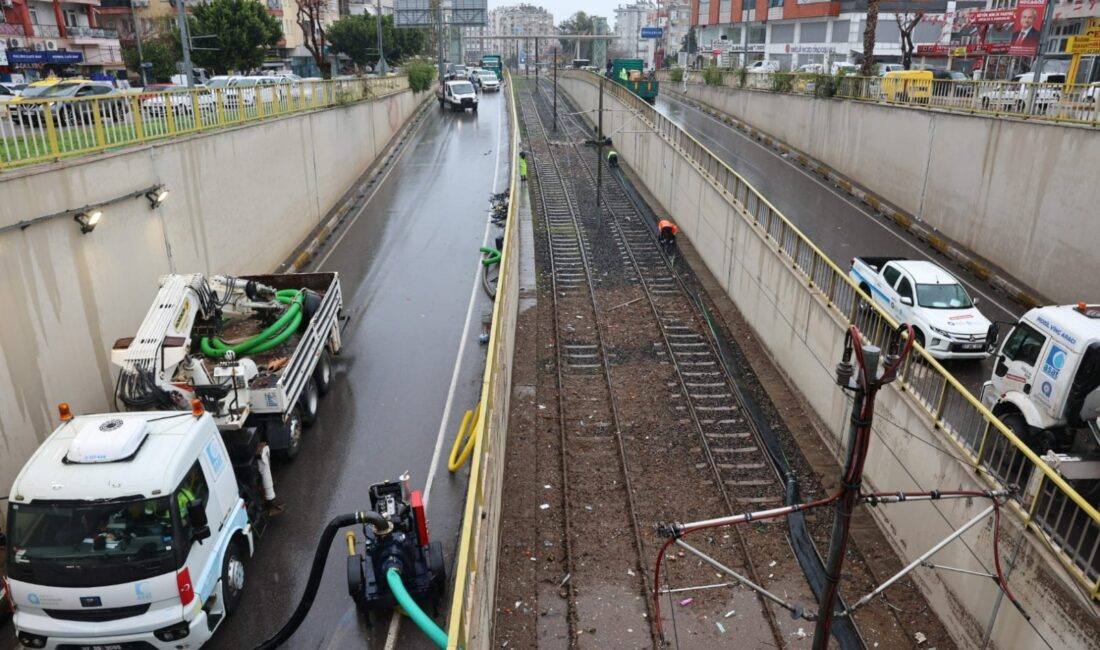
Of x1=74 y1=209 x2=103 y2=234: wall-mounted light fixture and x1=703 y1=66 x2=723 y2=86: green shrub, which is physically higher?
x1=703 y1=66 x2=723 y2=86: green shrub

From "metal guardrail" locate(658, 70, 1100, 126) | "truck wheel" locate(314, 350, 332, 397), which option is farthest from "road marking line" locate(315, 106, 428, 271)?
"metal guardrail" locate(658, 70, 1100, 126)

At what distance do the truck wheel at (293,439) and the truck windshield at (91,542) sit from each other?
4016 millimetres

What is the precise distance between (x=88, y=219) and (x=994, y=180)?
73.1ft

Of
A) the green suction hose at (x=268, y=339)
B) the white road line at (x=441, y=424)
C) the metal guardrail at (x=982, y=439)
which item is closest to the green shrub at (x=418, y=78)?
the white road line at (x=441, y=424)

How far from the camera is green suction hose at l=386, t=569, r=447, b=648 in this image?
798 cm

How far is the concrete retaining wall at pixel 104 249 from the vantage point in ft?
34.6

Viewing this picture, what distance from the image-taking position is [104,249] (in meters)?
12.8

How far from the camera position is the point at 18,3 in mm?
48781

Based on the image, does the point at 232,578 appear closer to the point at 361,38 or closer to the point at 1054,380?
the point at 1054,380

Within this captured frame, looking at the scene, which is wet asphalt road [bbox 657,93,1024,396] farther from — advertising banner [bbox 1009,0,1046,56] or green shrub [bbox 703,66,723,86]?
advertising banner [bbox 1009,0,1046,56]

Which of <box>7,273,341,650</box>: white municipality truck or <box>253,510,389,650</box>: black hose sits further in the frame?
<box>253,510,389,650</box>: black hose

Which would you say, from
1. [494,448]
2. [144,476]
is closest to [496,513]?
[494,448]

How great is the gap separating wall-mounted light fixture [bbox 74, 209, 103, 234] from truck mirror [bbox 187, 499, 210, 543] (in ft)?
21.4

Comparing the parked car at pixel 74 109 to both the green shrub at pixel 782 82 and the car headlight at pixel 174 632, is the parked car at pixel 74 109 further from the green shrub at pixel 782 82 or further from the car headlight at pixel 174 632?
the green shrub at pixel 782 82
